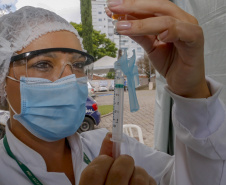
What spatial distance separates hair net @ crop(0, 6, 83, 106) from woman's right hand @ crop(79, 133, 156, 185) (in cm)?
80

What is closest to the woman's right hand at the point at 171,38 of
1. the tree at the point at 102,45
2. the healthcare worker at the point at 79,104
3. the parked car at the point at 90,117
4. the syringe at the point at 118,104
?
the healthcare worker at the point at 79,104

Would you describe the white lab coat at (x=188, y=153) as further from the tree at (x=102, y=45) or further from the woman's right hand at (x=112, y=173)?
the tree at (x=102, y=45)

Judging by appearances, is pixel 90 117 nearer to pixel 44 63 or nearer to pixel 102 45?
pixel 44 63

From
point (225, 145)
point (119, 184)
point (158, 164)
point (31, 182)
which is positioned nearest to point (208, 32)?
point (225, 145)

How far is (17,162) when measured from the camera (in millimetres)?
953

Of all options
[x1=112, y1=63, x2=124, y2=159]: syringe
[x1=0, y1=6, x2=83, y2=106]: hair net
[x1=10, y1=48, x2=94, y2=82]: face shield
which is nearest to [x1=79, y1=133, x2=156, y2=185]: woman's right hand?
[x1=112, y1=63, x2=124, y2=159]: syringe

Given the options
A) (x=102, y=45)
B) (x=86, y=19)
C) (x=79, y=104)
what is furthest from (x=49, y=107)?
(x=102, y=45)

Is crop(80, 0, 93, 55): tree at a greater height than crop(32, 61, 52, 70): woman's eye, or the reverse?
crop(80, 0, 93, 55): tree

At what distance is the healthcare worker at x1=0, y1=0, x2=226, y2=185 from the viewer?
557 millimetres

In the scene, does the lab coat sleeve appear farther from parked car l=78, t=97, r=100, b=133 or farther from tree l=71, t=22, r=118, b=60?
tree l=71, t=22, r=118, b=60

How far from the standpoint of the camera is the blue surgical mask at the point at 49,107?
988mm

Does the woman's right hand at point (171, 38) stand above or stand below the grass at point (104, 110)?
above

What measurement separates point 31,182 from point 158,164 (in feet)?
2.44

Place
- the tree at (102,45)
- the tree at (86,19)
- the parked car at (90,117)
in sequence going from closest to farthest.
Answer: the parked car at (90,117), the tree at (86,19), the tree at (102,45)
